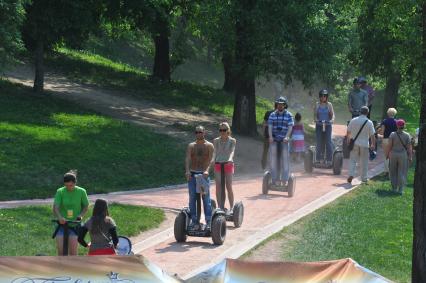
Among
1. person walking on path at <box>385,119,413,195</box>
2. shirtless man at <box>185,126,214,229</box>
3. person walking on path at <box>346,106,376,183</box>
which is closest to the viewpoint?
shirtless man at <box>185,126,214,229</box>

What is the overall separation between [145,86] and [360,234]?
890 inches

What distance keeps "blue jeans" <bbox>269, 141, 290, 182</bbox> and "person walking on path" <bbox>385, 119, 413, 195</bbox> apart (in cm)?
266

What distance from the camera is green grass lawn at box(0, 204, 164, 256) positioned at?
555 inches

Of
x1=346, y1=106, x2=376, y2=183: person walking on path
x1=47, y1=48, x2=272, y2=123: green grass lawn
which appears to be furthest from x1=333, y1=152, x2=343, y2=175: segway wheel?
x1=47, y1=48, x2=272, y2=123: green grass lawn

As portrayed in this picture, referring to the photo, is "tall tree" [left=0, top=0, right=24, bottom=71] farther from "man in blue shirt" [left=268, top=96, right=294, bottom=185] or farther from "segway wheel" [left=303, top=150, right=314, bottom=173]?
"man in blue shirt" [left=268, top=96, right=294, bottom=185]

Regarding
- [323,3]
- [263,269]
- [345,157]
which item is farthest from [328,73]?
[263,269]

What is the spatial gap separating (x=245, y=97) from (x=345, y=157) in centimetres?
511

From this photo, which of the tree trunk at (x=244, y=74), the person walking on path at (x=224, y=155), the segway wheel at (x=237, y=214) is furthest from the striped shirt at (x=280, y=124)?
the tree trunk at (x=244, y=74)

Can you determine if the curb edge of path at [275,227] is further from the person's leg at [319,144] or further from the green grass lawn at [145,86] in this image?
the green grass lawn at [145,86]

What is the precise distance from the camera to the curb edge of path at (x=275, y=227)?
13965mm

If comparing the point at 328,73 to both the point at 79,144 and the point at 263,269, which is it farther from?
the point at 263,269

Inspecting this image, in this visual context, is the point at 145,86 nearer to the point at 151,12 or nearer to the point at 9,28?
the point at 151,12

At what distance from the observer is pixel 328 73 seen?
31.5 metres

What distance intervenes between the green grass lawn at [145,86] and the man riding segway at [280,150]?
567 inches
